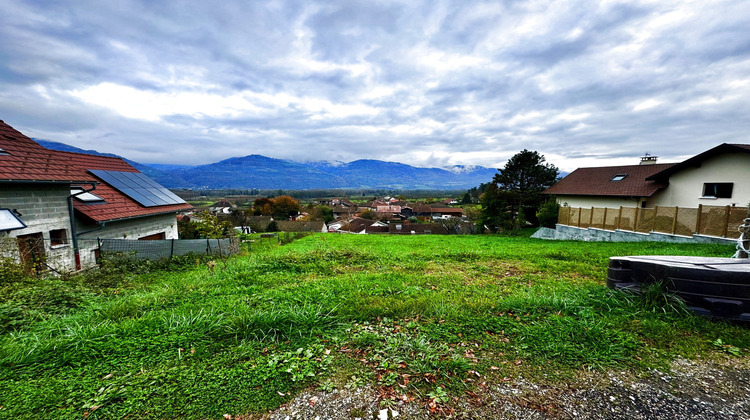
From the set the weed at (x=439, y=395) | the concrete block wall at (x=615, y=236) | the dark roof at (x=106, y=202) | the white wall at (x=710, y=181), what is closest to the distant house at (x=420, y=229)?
the concrete block wall at (x=615, y=236)

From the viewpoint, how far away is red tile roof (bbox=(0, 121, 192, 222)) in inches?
313

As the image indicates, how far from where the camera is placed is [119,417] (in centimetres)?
230

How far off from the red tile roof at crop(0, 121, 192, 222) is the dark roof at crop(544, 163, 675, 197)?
29347 millimetres

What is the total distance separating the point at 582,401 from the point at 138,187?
1827 centimetres

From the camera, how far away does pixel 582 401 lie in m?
2.42

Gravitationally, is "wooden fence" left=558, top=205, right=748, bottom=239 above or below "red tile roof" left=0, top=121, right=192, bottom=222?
below

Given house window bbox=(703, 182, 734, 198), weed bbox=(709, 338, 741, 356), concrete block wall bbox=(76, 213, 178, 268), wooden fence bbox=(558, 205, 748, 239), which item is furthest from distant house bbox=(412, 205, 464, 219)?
weed bbox=(709, 338, 741, 356)

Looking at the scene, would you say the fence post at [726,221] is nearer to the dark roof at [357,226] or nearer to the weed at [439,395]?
the weed at [439,395]

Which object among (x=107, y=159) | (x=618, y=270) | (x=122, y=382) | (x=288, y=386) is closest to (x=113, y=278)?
(x=122, y=382)

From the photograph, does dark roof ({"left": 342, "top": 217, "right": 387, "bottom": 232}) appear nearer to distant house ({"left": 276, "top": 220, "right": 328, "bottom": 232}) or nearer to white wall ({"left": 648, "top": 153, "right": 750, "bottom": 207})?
distant house ({"left": 276, "top": 220, "right": 328, "bottom": 232})

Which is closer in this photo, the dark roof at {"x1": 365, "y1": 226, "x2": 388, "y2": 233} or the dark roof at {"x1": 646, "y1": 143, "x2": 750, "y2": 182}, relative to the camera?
the dark roof at {"x1": 646, "y1": 143, "x2": 750, "y2": 182}

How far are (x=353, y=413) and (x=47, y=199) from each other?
12.1 metres

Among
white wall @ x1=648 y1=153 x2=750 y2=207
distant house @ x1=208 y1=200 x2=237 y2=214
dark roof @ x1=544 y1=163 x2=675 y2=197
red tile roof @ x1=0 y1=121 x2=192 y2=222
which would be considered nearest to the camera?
red tile roof @ x1=0 y1=121 x2=192 y2=222

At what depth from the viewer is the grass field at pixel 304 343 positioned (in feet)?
8.46
